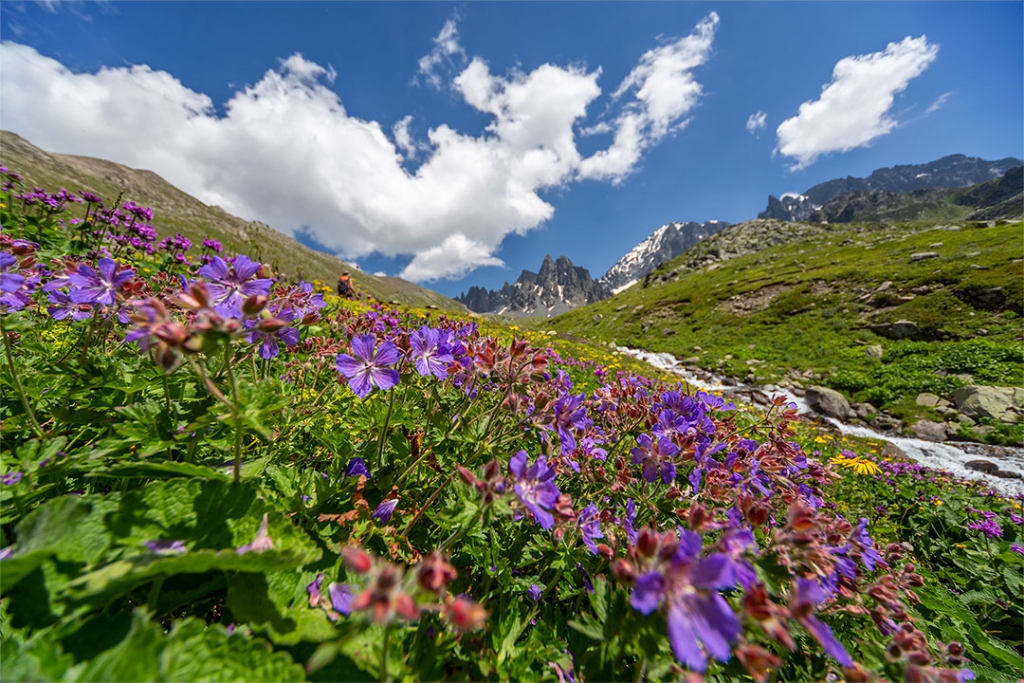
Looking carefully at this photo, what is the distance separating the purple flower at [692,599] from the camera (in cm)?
114

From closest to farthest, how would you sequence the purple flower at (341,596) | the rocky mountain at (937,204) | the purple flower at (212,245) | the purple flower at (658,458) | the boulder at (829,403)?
the purple flower at (341,596) → the purple flower at (658,458) → the purple flower at (212,245) → the boulder at (829,403) → the rocky mountain at (937,204)

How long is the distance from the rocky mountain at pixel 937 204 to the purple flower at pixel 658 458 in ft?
630

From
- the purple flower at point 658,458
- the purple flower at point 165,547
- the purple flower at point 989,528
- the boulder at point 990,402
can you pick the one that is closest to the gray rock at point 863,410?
the boulder at point 990,402

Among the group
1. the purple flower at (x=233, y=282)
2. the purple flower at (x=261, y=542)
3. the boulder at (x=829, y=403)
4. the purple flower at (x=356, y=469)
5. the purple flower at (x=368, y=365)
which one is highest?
the boulder at (x=829, y=403)

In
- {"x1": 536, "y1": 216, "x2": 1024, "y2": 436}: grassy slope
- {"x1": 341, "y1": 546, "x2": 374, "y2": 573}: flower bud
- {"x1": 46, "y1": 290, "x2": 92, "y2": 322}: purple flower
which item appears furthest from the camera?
{"x1": 536, "y1": 216, "x2": 1024, "y2": 436}: grassy slope

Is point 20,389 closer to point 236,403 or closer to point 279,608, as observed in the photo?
point 236,403

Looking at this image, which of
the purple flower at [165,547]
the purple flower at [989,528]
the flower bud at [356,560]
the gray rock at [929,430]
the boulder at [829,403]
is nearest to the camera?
the flower bud at [356,560]

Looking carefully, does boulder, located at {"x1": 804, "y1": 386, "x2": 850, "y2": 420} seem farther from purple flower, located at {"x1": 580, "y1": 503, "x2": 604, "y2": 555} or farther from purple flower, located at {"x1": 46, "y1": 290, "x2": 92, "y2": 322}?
purple flower, located at {"x1": 46, "y1": 290, "x2": 92, "y2": 322}

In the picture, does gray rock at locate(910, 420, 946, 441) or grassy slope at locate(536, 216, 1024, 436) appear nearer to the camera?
gray rock at locate(910, 420, 946, 441)

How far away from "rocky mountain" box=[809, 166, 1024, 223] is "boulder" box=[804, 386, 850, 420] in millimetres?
174151

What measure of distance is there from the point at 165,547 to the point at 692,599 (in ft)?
6.29

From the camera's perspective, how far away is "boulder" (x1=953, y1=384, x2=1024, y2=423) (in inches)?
488

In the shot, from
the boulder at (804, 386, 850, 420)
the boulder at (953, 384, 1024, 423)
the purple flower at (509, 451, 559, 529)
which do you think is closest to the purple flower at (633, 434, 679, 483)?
the purple flower at (509, 451, 559, 529)

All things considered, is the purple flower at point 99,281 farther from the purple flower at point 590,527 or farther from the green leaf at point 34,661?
the purple flower at point 590,527
